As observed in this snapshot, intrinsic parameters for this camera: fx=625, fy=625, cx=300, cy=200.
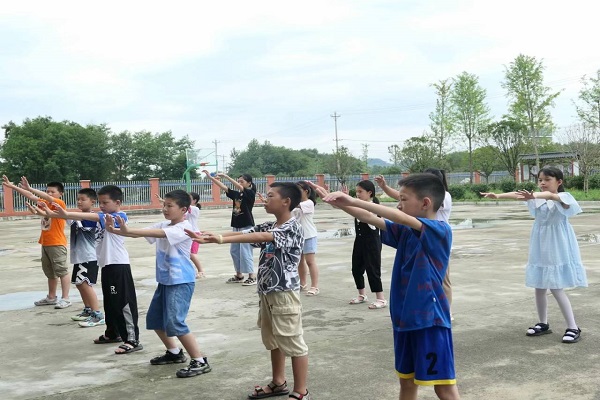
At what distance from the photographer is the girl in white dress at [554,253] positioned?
18.2 ft

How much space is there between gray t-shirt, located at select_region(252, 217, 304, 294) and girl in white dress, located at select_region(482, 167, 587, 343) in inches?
93.3

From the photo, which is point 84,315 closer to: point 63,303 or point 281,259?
point 63,303

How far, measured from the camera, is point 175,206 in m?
4.80

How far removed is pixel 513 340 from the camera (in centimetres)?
562

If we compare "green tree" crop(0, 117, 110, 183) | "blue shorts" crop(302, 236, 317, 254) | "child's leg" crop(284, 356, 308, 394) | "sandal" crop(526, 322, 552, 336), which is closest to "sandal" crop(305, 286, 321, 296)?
"blue shorts" crop(302, 236, 317, 254)

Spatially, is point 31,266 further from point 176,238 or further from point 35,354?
point 176,238

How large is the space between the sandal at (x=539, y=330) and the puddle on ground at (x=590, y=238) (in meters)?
7.55

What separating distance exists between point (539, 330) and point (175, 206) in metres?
3.49

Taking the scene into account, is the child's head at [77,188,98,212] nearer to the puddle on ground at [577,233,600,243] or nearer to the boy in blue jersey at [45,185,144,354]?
the boy in blue jersey at [45,185,144,354]

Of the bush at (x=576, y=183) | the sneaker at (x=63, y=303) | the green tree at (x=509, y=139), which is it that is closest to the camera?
the sneaker at (x=63, y=303)

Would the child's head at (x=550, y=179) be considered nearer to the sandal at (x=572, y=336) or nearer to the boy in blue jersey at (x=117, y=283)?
the sandal at (x=572, y=336)

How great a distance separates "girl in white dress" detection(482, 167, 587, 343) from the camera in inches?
219

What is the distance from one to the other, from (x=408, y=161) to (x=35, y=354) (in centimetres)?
4039

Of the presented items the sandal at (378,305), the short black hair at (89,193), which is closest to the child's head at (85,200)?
the short black hair at (89,193)
